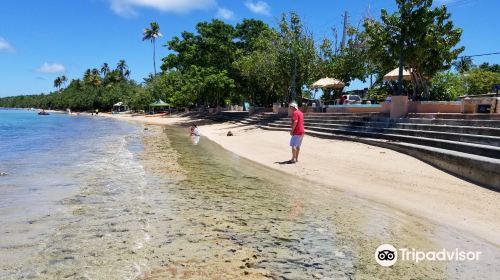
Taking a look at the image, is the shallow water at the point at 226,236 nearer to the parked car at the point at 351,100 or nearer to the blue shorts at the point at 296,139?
the blue shorts at the point at 296,139

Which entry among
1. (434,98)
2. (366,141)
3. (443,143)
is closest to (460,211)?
(443,143)

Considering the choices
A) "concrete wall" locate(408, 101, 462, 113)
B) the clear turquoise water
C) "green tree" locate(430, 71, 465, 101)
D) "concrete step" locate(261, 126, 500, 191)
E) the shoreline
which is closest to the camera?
the clear turquoise water

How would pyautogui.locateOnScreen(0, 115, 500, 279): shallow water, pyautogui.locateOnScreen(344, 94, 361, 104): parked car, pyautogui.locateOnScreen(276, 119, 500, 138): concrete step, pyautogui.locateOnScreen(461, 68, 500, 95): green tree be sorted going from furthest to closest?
pyautogui.locateOnScreen(461, 68, 500, 95): green tree, pyautogui.locateOnScreen(344, 94, 361, 104): parked car, pyautogui.locateOnScreen(276, 119, 500, 138): concrete step, pyautogui.locateOnScreen(0, 115, 500, 279): shallow water

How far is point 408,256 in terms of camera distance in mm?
5031

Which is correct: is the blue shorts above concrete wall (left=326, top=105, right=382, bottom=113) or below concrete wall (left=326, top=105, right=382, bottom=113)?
below

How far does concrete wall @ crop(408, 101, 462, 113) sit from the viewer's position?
53.0 feet

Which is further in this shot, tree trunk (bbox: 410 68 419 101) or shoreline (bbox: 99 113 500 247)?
tree trunk (bbox: 410 68 419 101)

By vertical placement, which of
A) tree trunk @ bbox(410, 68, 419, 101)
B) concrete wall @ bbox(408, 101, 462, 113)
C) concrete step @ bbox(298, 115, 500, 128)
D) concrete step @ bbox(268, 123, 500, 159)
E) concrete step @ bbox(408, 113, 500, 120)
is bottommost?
concrete step @ bbox(268, 123, 500, 159)

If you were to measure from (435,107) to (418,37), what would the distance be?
290 cm

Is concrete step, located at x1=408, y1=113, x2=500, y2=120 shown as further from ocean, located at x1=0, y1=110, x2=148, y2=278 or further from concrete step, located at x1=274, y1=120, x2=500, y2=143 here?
ocean, located at x1=0, y1=110, x2=148, y2=278

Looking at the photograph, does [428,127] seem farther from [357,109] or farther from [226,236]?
[226,236]

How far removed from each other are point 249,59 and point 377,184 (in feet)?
91.5

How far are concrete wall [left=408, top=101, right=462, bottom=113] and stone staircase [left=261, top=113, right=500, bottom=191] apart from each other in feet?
3.83

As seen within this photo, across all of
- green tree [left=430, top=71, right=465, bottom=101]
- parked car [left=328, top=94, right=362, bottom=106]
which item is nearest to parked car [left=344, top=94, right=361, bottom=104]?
parked car [left=328, top=94, right=362, bottom=106]
